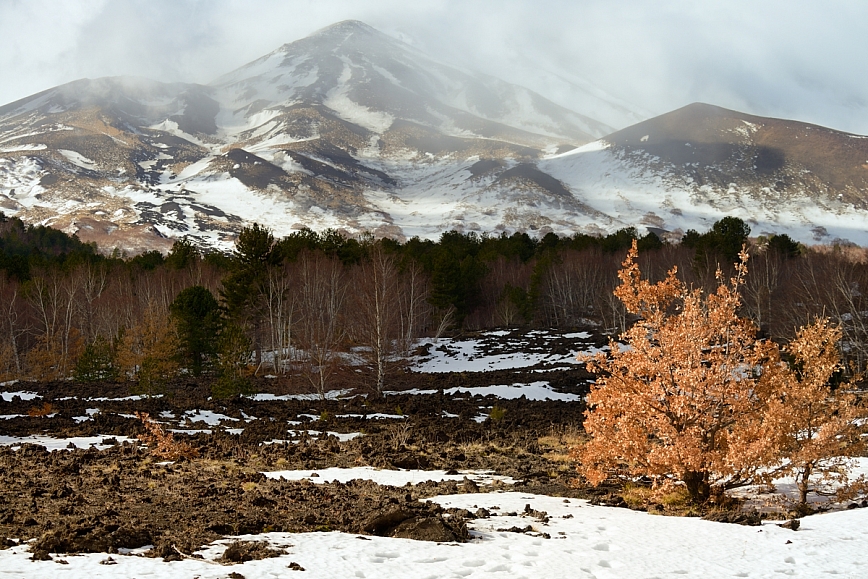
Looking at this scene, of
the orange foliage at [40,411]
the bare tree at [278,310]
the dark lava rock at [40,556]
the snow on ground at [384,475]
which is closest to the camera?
the dark lava rock at [40,556]

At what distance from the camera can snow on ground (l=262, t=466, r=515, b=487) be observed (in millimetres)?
14102

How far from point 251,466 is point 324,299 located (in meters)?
40.0

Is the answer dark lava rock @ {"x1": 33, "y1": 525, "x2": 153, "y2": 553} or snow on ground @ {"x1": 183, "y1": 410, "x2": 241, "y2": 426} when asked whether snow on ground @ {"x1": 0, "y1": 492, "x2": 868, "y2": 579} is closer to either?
dark lava rock @ {"x1": 33, "y1": 525, "x2": 153, "y2": 553}

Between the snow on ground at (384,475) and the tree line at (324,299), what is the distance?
14.9 metres

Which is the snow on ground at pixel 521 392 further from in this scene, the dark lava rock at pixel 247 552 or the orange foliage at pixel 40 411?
the dark lava rock at pixel 247 552

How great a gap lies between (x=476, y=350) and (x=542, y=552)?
45152mm

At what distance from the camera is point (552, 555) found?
28.0ft

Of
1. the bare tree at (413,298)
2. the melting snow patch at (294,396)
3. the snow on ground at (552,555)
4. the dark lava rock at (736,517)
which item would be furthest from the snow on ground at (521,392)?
the snow on ground at (552,555)

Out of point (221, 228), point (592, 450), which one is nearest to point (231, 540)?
point (592, 450)

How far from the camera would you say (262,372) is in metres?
46.2

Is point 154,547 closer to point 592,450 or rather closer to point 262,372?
point 592,450

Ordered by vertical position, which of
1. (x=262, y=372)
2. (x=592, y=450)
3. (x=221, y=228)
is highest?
(x=221, y=228)

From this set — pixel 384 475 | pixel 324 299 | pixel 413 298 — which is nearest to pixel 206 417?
pixel 384 475

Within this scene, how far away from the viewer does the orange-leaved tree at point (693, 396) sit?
1127cm
